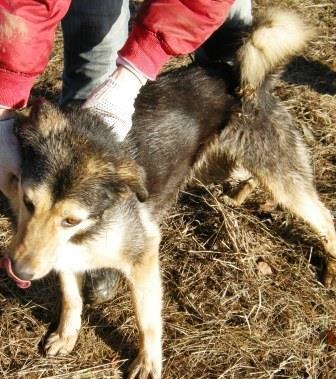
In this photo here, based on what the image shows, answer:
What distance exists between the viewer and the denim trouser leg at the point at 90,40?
142 inches

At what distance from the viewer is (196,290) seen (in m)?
3.89

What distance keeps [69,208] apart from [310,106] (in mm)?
3071

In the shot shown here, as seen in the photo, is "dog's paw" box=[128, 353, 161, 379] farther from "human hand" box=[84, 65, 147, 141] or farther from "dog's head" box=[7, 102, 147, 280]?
"human hand" box=[84, 65, 147, 141]

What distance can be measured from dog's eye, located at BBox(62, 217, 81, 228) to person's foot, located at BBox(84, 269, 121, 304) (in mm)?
974

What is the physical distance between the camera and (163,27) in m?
2.85

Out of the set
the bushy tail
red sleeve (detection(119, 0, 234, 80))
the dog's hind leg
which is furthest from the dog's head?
the dog's hind leg

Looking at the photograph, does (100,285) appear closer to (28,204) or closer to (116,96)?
(28,204)

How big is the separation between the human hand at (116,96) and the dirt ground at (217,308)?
51.8 inches

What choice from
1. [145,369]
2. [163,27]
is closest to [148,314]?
[145,369]

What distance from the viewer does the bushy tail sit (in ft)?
11.5

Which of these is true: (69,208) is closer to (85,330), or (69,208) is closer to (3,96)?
Result: (3,96)

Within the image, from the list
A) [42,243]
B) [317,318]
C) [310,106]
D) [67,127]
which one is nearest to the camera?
[42,243]

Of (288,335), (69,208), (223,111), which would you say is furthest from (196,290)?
(69,208)

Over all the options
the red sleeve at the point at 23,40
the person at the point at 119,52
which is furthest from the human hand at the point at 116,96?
the red sleeve at the point at 23,40
